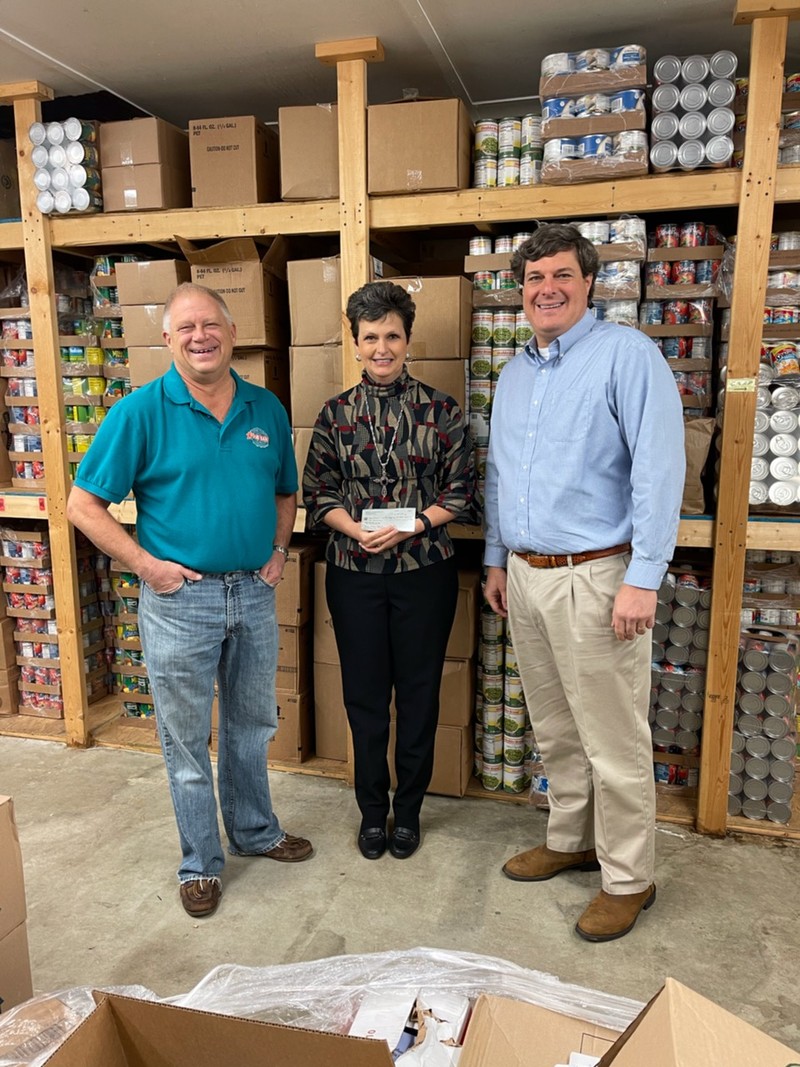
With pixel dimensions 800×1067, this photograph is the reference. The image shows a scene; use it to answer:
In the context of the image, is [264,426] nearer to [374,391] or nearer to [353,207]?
[374,391]

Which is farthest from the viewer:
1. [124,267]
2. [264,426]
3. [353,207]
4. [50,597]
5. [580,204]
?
[50,597]

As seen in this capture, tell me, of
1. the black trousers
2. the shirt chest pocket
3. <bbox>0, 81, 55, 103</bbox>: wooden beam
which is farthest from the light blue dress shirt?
<bbox>0, 81, 55, 103</bbox>: wooden beam

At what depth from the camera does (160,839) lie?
2.67 meters

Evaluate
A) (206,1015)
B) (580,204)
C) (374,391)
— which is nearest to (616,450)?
(374,391)

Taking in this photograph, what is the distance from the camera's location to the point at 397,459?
2.41 m

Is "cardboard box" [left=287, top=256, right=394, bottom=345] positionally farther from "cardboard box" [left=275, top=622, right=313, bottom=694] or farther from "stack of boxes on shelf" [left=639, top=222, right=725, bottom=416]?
"cardboard box" [left=275, top=622, right=313, bottom=694]

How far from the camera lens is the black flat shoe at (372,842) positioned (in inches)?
99.8

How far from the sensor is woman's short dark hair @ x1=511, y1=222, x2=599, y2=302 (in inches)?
79.7

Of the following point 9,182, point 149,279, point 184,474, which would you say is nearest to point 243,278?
point 149,279

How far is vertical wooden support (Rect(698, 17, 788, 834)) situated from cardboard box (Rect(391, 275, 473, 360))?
86 centimetres

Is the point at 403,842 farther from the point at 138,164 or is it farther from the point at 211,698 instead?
the point at 138,164

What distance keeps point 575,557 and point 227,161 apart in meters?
1.96

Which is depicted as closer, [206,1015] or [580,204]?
[206,1015]

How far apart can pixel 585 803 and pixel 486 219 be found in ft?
6.28
